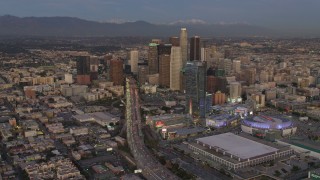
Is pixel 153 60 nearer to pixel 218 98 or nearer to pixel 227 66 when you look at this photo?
pixel 227 66

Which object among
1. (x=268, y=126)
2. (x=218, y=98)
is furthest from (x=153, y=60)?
(x=268, y=126)

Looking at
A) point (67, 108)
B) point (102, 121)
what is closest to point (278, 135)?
point (102, 121)

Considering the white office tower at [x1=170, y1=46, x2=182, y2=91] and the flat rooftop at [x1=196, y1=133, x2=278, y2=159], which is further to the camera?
the white office tower at [x1=170, y1=46, x2=182, y2=91]

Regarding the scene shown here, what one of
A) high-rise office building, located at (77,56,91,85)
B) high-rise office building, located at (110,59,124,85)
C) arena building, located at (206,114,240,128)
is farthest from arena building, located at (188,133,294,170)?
high-rise office building, located at (77,56,91,85)

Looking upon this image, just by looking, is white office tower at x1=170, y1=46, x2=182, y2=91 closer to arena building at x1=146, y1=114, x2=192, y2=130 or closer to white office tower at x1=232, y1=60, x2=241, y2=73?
white office tower at x1=232, y1=60, x2=241, y2=73

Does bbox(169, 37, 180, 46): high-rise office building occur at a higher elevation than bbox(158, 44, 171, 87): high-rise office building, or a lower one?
higher

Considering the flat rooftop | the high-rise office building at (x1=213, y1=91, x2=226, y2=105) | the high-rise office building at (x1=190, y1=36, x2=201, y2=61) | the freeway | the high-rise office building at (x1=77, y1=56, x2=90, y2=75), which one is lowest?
the freeway
